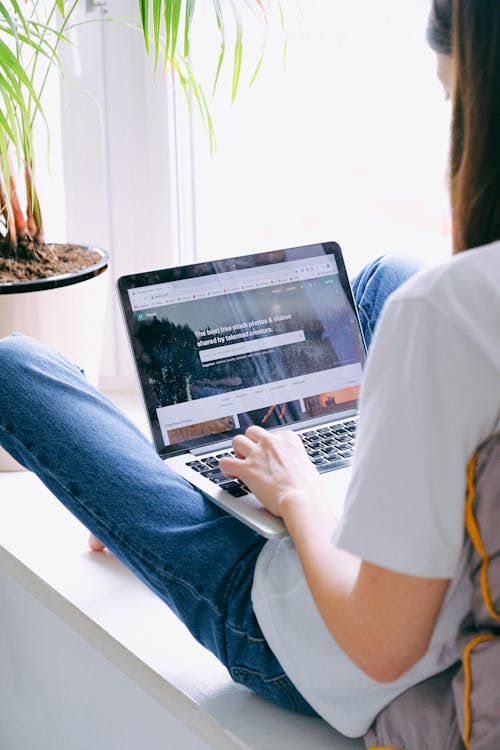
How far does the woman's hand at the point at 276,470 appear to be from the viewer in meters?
0.86

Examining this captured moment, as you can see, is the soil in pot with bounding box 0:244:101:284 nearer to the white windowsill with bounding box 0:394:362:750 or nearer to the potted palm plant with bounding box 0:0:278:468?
the potted palm plant with bounding box 0:0:278:468

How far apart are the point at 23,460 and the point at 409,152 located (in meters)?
0.87

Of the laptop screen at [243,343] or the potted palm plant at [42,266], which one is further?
the potted palm plant at [42,266]

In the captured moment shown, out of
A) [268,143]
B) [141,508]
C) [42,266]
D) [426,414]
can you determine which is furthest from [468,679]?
[268,143]

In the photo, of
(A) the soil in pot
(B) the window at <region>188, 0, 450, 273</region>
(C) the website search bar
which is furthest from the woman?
(B) the window at <region>188, 0, 450, 273</region>

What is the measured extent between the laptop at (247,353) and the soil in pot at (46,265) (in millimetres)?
452

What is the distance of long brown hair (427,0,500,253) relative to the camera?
0.68 meters

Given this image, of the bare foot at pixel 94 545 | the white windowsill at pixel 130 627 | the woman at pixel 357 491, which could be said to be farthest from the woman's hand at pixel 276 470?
the bare foot at pixel 94 545

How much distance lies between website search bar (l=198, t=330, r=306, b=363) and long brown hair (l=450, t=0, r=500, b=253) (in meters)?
0.44

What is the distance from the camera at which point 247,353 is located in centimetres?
113

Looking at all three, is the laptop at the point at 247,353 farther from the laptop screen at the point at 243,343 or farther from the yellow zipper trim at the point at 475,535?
the yellow zipper trim at the point at 475,535

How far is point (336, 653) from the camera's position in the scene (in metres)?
0.81

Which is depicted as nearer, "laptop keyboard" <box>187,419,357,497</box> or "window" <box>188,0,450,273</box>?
"laptop keyboard" <box>187,419,357,497</box>

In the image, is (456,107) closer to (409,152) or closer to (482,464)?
(482,464)
